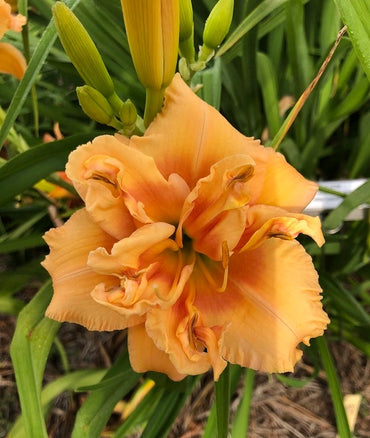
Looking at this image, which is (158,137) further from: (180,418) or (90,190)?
(180,418)

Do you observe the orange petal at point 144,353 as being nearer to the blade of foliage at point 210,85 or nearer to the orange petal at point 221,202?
the orange petal at point 221,202

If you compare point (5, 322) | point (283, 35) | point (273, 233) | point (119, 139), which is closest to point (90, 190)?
point (119, 139)

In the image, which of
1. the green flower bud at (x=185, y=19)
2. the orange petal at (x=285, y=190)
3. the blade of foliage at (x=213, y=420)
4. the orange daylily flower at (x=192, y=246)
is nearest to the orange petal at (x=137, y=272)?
the orange daylily flower at (x=192, y=246)

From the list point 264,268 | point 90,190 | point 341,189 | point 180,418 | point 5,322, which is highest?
point 90,190

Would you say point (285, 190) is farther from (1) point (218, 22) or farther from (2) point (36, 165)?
(2) point (36, 165)

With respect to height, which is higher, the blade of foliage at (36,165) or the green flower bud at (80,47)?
the green flower bud at (80,47)

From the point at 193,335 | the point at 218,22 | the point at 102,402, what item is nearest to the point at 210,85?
the point at 218,22
